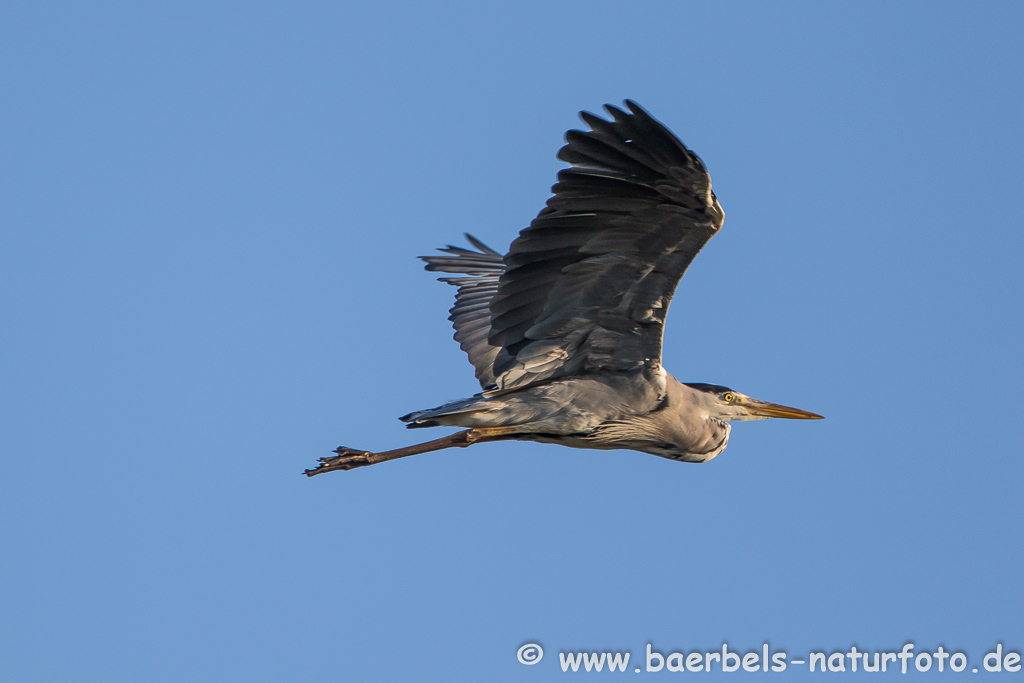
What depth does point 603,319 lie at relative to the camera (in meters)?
6.62

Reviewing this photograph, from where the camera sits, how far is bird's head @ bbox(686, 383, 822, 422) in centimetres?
785

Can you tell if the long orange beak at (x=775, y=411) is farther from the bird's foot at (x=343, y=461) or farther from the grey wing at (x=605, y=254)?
the bird's foot at (x=343, y=461)

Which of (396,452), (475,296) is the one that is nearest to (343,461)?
(396,452)

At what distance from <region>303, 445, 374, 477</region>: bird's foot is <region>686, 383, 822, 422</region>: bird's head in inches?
105

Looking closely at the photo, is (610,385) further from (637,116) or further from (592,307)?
(637,116)

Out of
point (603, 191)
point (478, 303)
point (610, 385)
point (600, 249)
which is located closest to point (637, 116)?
point (603, 191)

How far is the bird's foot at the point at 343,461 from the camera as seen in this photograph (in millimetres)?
7715

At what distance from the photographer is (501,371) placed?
23.1ft

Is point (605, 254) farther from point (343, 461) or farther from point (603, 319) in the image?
point (343, 461)

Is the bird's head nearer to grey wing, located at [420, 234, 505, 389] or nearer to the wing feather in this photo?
Answer: the wing feather

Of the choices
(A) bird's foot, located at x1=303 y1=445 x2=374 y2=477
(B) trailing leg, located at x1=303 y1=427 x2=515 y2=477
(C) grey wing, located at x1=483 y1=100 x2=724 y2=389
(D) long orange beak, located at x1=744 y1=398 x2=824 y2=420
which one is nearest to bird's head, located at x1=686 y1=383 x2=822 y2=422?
(D) long orange beak, located at x1=744 y1=398 x2=824 y2=420

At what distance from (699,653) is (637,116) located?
4250 millimetres

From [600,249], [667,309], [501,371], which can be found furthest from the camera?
[501,371]

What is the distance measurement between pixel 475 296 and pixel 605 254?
3.54 metres
